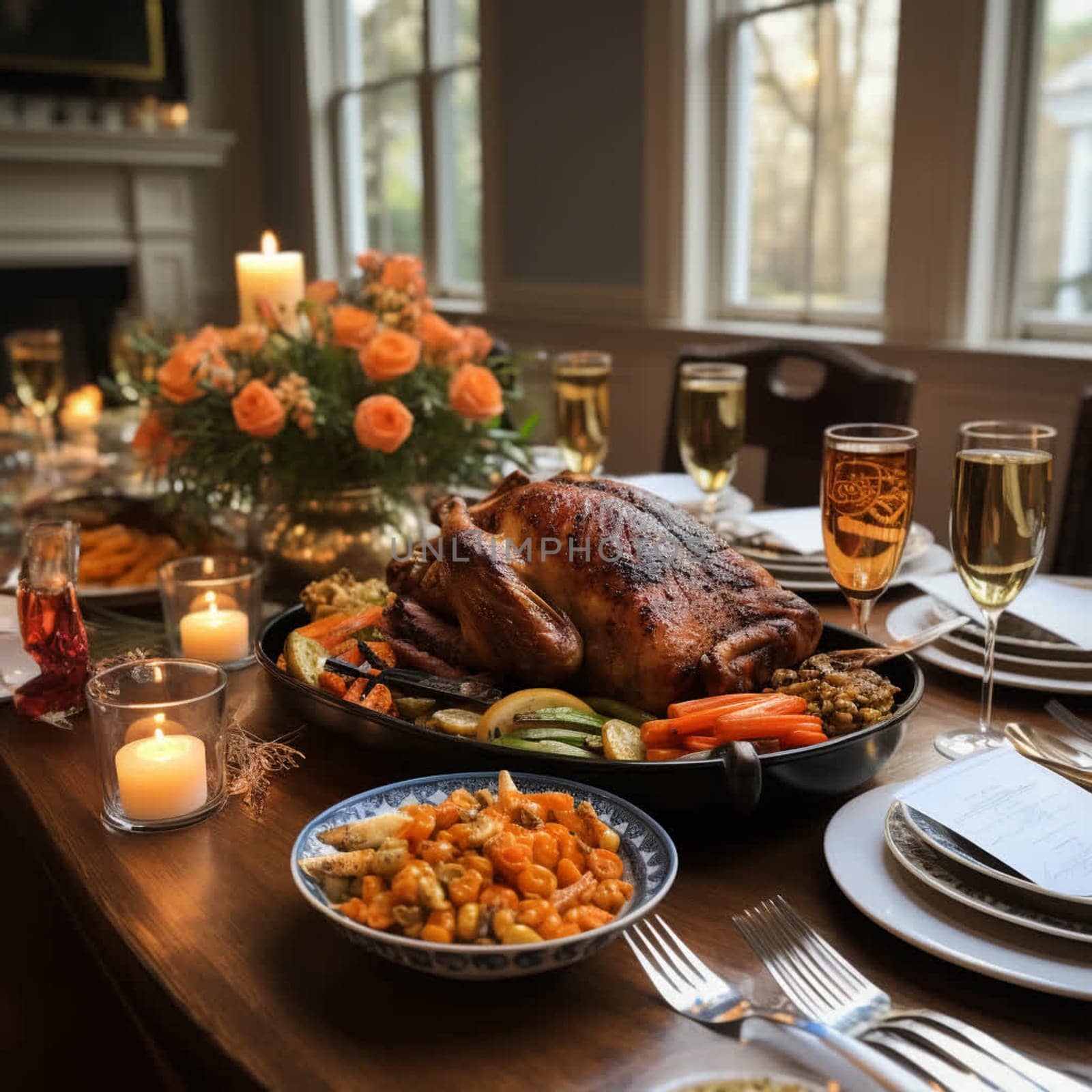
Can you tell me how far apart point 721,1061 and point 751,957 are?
4.2 inches

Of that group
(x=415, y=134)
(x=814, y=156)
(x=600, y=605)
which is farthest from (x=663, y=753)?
(x=415, y=134)

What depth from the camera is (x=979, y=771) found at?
826 mm

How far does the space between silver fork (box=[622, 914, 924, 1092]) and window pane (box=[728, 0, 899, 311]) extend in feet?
9.67

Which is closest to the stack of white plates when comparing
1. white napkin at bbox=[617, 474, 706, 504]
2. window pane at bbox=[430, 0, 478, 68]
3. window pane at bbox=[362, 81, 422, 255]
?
white napkin at bbox=[617, 474, 706, 504]

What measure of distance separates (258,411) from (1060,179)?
95.0 inches

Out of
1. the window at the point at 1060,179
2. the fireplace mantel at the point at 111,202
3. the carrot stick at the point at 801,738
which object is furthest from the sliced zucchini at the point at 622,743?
the fireplace mantel at the point at 111,202

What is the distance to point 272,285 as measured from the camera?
5.29ft

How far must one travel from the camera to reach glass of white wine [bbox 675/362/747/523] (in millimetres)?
1590

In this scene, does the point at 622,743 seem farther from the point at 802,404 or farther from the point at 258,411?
the point at 802,404

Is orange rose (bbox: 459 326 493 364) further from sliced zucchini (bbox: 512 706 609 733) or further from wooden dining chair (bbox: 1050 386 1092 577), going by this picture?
wooden dining chair (bbox: 1050 386 1092 577)

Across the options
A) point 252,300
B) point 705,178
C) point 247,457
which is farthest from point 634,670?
point 705,178

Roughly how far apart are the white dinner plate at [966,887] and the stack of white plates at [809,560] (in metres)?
0.58

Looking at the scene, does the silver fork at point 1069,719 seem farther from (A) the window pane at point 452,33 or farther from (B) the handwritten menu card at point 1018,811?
(A) the window pane at point 452,33

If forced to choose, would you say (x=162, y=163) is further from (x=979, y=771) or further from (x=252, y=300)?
(x=979, y=771)
